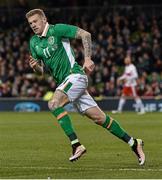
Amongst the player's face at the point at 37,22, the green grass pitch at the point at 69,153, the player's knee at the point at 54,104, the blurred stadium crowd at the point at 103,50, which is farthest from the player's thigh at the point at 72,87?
the blurred stadium crowd at the point at 103,50

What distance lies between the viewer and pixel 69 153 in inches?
556

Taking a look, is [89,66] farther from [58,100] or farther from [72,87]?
[58,100]

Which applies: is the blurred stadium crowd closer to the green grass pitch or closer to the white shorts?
the green grass pitch

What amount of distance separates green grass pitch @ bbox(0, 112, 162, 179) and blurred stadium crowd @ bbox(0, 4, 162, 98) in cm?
1078

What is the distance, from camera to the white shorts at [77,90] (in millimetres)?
11695

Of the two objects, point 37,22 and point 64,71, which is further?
point 64,71

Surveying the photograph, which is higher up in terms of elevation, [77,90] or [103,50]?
[77,90]

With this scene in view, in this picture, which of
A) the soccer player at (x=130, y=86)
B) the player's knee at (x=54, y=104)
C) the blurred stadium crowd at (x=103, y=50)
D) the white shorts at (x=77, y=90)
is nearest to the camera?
the player's knee at (x=54, y=104)

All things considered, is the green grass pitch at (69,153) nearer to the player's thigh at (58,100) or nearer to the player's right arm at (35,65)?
the player's thigh at (58,100)

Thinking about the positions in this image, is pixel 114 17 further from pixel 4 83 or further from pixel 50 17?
pixel 4 83

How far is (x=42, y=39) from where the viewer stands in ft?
38.8

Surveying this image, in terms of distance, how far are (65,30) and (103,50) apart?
2558 centimetres

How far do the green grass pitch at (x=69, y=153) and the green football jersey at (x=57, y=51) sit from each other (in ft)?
4.74

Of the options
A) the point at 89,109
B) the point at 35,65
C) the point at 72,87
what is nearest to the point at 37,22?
the point at 35,65
